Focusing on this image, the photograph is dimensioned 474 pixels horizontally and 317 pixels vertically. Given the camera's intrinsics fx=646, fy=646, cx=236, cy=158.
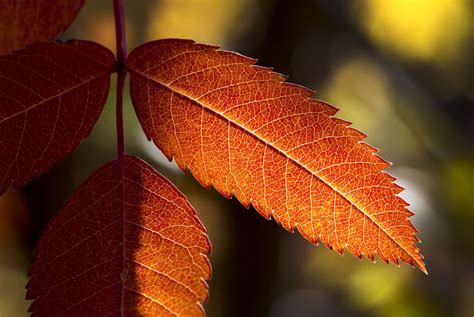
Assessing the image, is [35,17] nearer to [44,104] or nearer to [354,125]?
[44,104]

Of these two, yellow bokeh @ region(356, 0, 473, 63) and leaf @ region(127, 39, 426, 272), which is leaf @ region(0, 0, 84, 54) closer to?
leaf @ region(127, 39, 426, 272)

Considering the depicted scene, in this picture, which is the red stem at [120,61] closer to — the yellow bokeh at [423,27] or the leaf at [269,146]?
the leaf at [269,146]

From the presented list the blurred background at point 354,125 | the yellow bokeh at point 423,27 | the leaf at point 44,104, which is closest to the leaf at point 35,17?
the leaf at point 44,104

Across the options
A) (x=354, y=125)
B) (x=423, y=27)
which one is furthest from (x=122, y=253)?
(x=354, y=125)

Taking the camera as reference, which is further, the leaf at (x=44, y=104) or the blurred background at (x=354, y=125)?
the blurred background at (x=354, y=125)

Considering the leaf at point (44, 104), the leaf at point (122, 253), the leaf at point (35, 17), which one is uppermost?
the leaf at point (35, 17)

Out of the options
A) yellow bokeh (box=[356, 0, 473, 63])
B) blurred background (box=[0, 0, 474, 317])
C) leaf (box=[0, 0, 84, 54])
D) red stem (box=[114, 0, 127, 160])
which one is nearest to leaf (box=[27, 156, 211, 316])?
red stem (box=[114, 0, 127, 160])
